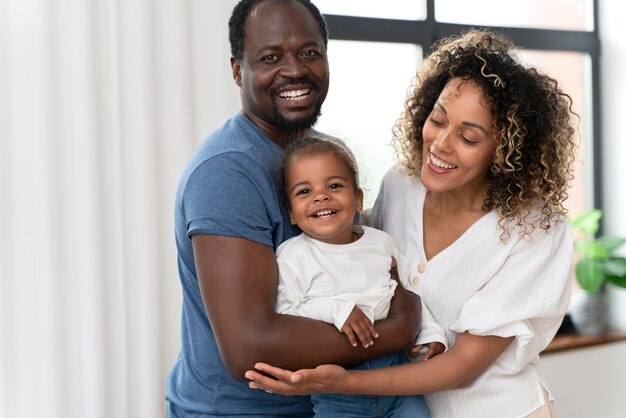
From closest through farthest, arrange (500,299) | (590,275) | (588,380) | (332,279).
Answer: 1. (332,279)
2. (500,299)
3. (590,275)
4. (588,380)

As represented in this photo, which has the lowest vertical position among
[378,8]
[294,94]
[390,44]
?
[294,94]

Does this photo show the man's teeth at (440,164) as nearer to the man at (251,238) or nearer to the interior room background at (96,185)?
the man at (251,238)

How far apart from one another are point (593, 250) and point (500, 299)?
258 cm

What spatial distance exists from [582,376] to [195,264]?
3.16m

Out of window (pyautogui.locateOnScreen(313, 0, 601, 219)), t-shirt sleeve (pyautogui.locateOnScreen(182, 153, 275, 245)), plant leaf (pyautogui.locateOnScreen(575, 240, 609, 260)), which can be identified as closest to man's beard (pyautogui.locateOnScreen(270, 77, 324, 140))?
t-shirt sleeve (pyautogui.locateOnScreen(182, 153, 275, 245))

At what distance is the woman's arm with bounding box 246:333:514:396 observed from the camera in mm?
1521

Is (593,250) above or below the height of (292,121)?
below

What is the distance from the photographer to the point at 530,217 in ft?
6.10

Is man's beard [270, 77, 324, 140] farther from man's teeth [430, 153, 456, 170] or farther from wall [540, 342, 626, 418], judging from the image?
wall [540, 342, 626, 418]

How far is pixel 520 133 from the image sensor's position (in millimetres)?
1817

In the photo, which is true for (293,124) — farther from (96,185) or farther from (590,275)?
(590,275)

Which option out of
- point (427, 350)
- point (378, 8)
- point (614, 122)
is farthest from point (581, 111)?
point (427, 350)

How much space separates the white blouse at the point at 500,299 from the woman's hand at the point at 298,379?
0.38 metres

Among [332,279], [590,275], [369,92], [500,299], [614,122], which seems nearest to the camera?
[332,279]
